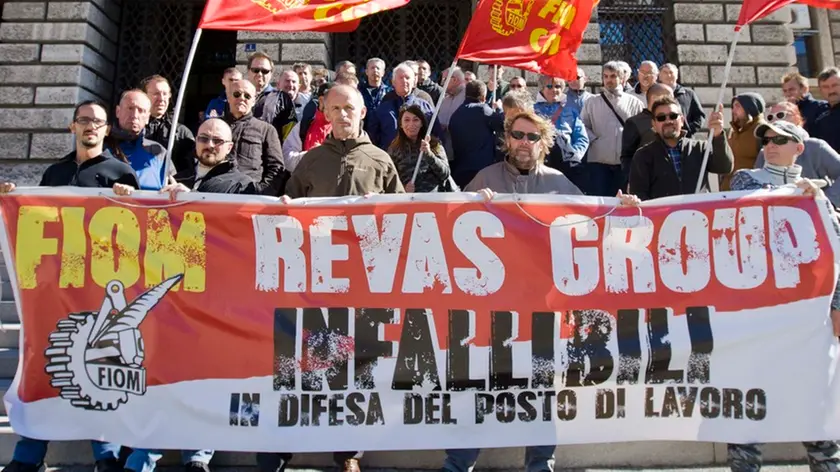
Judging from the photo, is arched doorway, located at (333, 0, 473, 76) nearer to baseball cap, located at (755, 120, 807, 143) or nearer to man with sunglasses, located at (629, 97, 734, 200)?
man with sunglasses, located at (629, 97, 734, 200)

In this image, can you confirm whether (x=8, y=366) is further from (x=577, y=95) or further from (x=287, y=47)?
(x=287, y=47)

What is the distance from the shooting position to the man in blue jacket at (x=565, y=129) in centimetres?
582

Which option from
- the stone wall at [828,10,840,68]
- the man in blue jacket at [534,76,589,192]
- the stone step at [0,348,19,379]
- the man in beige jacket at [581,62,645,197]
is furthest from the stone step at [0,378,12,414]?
the stone wall at [828,10,840,68]

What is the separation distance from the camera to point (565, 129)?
600 centimetres

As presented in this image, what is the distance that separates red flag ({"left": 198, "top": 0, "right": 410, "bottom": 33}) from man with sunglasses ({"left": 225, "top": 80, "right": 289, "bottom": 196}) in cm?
57

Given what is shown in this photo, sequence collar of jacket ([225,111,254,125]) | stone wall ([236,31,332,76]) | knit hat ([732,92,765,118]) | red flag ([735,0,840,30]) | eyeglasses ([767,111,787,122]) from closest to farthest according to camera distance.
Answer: red flag ([735,0,840,30]), collar of jacket ([225,111,254,125]), eyeglasses ([767,111,787,122]), knit hat ([732,92,765,118]), stone wall ([236,31,332,76])

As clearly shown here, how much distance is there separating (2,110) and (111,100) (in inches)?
63.7

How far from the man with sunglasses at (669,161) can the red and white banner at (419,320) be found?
36.6 inches

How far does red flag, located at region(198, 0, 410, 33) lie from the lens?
4.40 meters

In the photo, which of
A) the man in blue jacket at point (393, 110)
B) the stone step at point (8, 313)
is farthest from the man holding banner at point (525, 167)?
the stone step at point (8, 313)

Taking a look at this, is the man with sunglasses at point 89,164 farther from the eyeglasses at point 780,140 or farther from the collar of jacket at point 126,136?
the eyeglasses at point 780,140


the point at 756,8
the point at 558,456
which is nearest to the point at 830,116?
the point at 756,8

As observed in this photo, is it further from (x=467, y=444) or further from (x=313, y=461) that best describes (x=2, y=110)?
(x=467, y=444)

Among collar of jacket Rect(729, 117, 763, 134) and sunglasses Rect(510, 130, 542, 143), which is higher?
collar of jacket Rect(729, 117, 763, 134)
